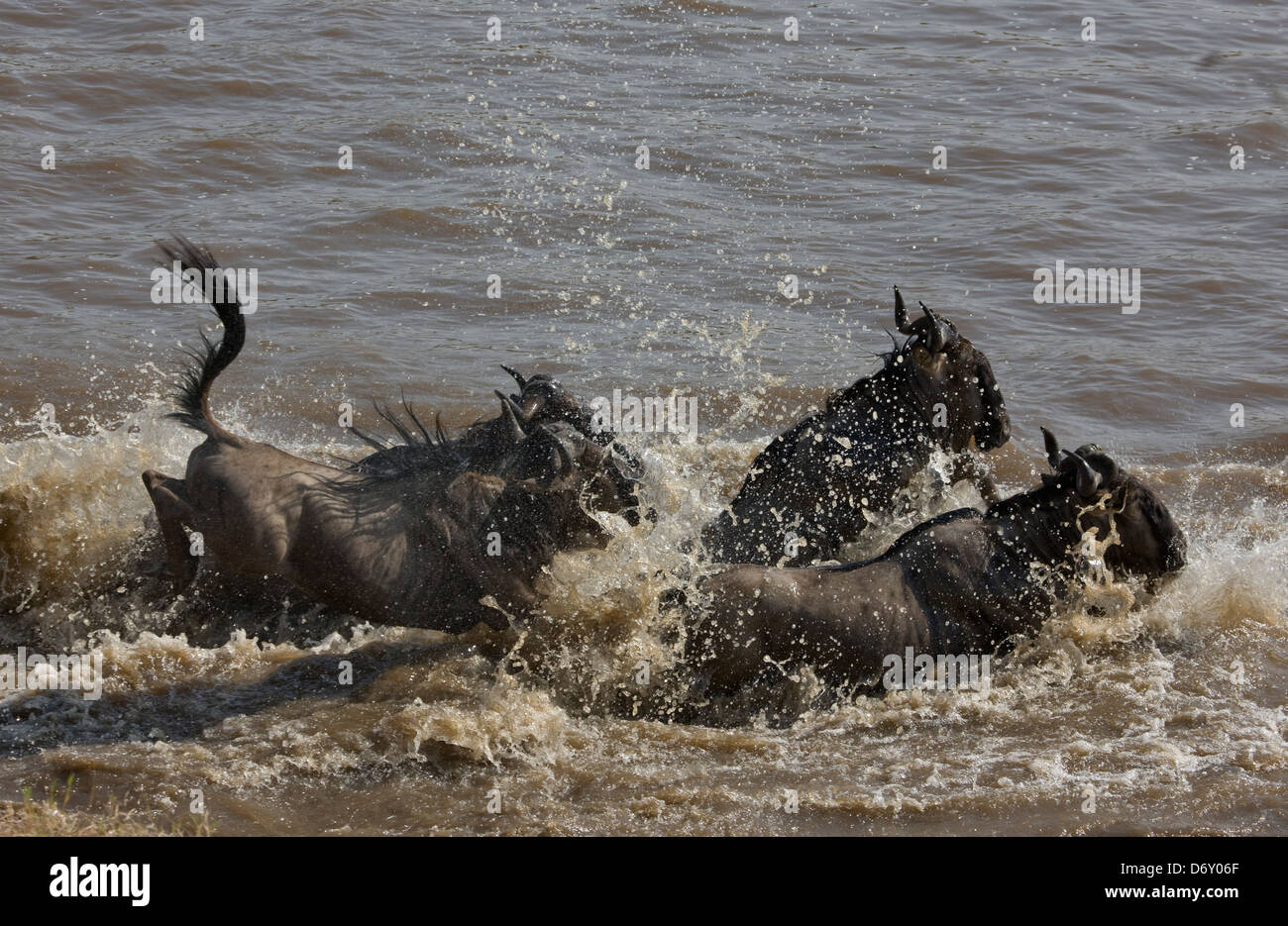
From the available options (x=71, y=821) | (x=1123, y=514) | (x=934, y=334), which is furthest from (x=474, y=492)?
(x=1123, y=514)

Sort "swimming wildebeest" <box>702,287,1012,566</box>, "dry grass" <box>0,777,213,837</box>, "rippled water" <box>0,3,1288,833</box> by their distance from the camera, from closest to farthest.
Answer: "dry grass" <box>0,777,213,837</box>, "rippled water" <box>0,3,1288,833</box>, "swimming wildebeest" <box>702,287,1012,566</box>

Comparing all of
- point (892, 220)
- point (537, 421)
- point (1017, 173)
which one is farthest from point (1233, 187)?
point (537, 421)

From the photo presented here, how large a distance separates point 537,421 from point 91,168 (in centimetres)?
908

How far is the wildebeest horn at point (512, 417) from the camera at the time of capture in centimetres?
609

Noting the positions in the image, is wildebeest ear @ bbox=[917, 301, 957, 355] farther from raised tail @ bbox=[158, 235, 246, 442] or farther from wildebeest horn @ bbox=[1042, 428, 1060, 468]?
raised tail @ bbox=[158, 235, 246, 442]

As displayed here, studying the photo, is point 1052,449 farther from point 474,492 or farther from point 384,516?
point 384,516

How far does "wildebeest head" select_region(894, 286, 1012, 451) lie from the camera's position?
7734mm

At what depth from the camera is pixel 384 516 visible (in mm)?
6371

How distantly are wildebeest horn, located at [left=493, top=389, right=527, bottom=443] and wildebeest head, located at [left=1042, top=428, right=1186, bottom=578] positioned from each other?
240 centimetres

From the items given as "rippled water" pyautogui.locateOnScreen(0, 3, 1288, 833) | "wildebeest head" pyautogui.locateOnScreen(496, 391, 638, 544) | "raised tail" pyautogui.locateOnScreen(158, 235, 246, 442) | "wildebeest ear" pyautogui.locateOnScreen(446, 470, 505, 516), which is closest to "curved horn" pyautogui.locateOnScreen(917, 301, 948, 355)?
"rippled water" pyautogui.locateOnScreen(0, 3, 1288, 833)

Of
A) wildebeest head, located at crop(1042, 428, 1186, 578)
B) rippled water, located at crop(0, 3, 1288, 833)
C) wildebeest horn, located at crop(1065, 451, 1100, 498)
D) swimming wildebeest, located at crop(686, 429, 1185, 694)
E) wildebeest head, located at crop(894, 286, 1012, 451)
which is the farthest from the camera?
wildebeest head, located at crop(894, 286, 1012, 451)

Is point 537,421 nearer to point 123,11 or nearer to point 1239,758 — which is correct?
point 1239,758

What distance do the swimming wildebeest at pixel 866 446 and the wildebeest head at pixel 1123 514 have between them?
0.77 meters

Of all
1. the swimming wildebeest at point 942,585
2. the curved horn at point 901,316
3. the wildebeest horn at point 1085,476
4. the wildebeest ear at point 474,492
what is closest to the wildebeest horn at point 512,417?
the wildebeest ear at point 474,492
